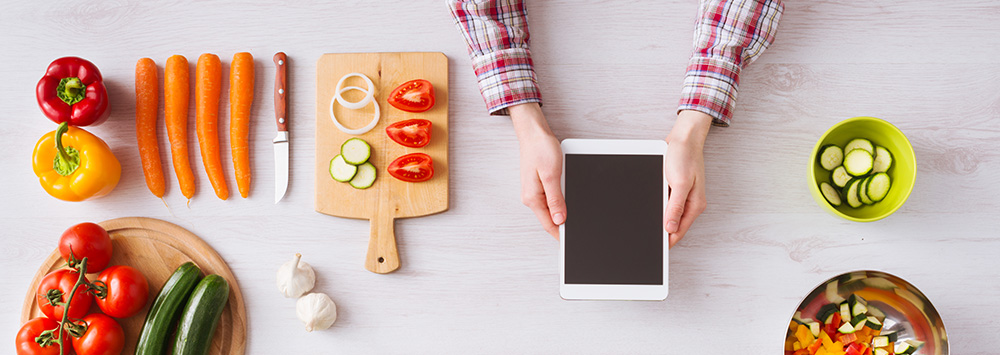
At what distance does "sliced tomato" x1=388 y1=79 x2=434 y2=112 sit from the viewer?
3.76 feet

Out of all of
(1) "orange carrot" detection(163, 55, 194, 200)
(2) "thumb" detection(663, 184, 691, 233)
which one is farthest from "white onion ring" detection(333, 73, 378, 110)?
(2) "thumb" detection(663, 184, 691, 233)

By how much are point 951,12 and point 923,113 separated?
24 cm

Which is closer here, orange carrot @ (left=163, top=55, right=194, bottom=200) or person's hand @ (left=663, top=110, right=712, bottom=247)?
person's hand @ (left=663, top=110, right=712, bottom=247)

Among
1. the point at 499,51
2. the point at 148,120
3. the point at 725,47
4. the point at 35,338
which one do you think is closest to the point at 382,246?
the point at 499,51

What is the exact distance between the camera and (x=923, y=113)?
3.92ft

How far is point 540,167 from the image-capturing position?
1084 millimetres

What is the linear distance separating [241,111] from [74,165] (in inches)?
14.2

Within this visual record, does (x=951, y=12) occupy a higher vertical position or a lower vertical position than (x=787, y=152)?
higher

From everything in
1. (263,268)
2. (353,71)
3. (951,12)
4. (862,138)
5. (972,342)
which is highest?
(951,12)

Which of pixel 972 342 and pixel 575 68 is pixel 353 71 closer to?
pixel 575 68

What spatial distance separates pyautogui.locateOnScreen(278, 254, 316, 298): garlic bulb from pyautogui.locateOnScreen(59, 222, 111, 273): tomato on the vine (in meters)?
0.37

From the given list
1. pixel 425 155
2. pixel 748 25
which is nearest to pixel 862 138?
pixel 748 25

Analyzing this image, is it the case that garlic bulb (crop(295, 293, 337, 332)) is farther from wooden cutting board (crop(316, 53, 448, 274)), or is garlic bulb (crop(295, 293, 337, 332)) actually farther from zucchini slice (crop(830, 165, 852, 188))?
zucchini slice (crop(830, 165, 852, 188))

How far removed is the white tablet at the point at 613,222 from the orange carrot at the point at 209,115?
0.77 metres
